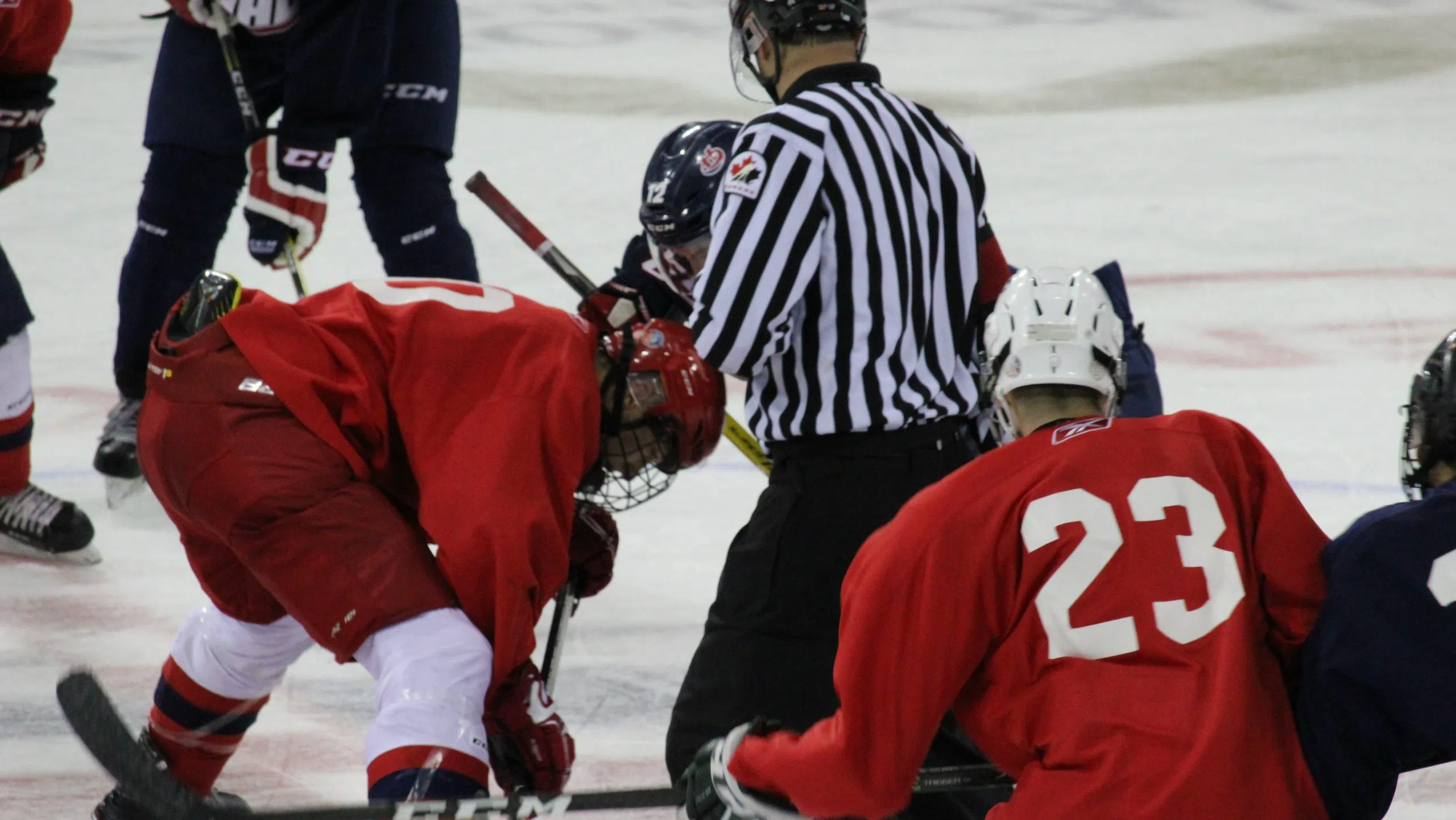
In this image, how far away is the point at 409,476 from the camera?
2.21 metres

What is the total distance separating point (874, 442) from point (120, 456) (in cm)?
196

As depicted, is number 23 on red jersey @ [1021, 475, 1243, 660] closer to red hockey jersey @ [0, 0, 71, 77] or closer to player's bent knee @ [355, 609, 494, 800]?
player's bent knee @ [355, 609, 494, 800]

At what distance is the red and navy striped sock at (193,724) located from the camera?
2.32 m

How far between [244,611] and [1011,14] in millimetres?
6682

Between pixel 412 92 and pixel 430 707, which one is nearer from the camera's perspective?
pixel 430 707

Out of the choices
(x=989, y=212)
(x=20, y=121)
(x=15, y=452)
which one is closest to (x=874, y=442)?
(x=15, y=452)

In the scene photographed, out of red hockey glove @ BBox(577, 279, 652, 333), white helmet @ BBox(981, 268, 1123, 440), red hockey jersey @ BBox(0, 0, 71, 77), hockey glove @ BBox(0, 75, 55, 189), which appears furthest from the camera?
hockey glove @ BBox(0, 75, 55, 189)

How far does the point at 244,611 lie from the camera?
228 centimetres

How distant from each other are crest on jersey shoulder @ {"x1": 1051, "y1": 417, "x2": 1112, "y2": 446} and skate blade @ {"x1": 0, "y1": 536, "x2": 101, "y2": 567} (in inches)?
90.0

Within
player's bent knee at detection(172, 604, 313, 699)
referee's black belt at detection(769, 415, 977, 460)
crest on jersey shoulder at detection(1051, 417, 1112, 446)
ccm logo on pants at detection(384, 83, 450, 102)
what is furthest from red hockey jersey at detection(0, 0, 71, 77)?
crest on jersey shoulder at detection(1051, 417, 1112, 446)

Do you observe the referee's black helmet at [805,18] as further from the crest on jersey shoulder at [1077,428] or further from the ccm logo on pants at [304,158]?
the ccm logo on pants at [304,158]

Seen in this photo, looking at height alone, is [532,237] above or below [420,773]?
above

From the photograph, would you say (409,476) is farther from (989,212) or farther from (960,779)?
(989,212)

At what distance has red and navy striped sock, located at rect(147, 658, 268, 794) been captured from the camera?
2.32 metres
